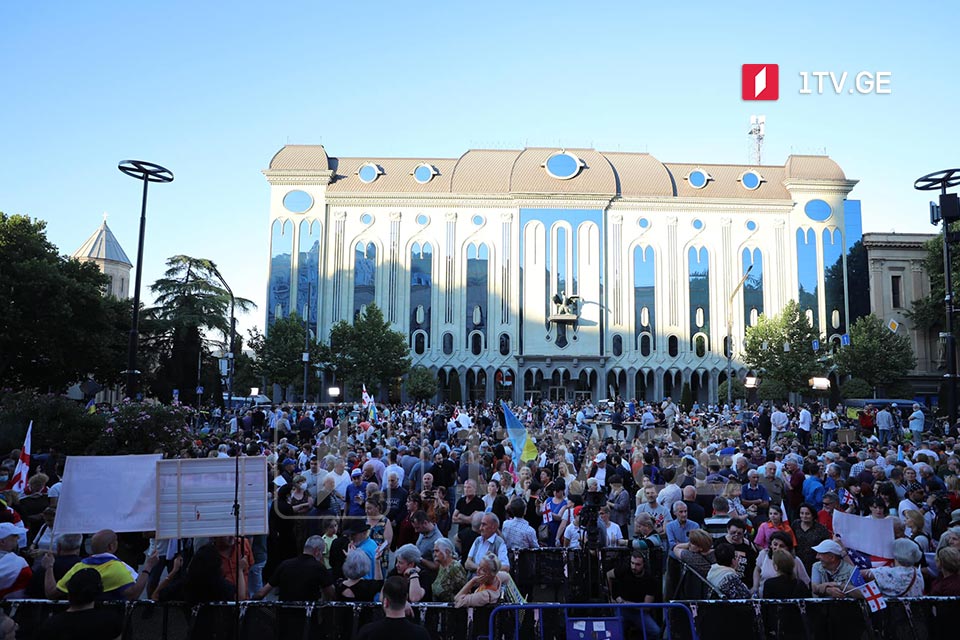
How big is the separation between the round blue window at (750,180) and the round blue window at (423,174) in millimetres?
25932

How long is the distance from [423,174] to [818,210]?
32.1 metres

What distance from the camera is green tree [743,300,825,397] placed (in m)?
50.6

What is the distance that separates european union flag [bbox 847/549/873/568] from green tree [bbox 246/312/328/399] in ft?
160

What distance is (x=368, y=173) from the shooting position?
6103 centimetres

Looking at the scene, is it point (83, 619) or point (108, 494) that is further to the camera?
point (108, 494)

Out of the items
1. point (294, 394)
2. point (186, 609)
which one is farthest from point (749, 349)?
point (186, 609)

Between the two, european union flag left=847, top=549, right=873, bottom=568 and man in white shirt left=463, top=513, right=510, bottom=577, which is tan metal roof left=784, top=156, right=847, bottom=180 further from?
man in white shirt left=463, top=513, right=510, bottom=577

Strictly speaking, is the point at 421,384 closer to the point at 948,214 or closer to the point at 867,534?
the point at 948,214

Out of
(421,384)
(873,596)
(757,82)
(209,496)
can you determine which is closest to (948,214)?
(757,82)

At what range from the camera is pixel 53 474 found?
12.6m

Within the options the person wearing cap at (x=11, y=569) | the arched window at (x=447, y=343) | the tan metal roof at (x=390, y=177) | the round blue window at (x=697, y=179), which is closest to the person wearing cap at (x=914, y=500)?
the person wearing cap at (x=11, y=569)

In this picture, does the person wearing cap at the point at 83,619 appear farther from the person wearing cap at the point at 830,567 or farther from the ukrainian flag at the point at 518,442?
the ukrainian flag at the point at 518,442

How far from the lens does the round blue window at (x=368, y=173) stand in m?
60.9

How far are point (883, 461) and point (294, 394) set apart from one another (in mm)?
49357
